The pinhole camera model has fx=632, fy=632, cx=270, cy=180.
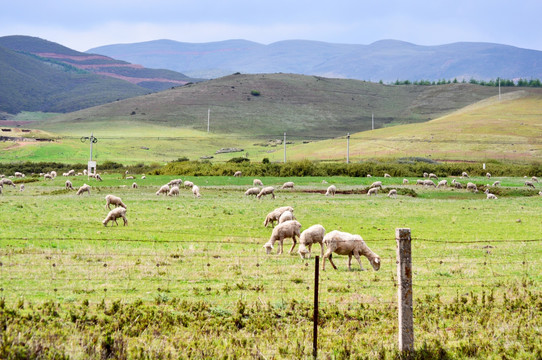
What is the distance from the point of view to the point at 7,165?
87.4m

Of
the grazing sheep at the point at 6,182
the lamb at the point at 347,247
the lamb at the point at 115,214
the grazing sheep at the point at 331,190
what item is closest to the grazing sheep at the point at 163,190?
the grazing sheep at the point at 331,190

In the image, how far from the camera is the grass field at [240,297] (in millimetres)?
10188

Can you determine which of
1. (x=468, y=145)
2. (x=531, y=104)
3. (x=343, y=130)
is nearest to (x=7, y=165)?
(x=468, y=145)

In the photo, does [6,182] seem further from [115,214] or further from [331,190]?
[115,214]

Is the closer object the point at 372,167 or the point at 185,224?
the point at 185,224

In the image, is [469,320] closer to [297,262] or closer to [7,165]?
[297,262]

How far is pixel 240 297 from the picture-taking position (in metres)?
13.5

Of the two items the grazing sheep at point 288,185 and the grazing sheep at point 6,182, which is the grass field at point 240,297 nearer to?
the grazing sheep at point 288,185

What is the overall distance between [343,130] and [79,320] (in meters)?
164

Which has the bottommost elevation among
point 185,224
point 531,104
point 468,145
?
point 185,224

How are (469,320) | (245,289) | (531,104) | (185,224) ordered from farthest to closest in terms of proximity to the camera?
(531,104) → (185,224) → (245,289) → (469,320)

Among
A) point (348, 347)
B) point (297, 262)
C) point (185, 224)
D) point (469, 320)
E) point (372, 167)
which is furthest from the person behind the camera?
point (372, 167)

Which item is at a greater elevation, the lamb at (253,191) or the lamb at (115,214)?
the lamb at (253,191)

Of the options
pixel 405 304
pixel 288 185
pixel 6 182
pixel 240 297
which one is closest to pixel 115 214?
pixel 240 297
